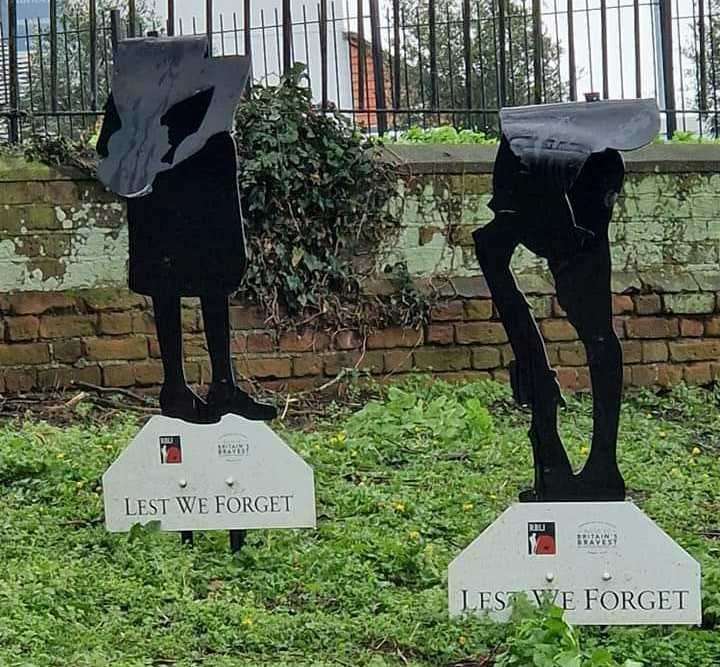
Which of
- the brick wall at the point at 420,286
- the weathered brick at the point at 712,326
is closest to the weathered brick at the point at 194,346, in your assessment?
the brick wall at the point at 420,286

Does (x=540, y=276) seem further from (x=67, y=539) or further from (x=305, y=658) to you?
(x=305, y=658)

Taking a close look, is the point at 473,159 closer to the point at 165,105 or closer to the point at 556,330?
the point at 556,330

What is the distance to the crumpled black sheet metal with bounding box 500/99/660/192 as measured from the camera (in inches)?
115

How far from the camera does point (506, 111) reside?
3.09 metres

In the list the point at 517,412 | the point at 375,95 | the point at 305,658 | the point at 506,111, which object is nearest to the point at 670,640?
the point at 305,658

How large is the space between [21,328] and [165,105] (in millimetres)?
2821

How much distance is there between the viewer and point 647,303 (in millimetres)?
6637

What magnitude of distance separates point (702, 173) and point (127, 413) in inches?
138

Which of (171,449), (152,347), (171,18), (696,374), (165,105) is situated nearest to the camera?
(165,105)

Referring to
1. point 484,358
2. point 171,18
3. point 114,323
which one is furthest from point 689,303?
point 171,18

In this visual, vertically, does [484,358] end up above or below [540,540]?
above

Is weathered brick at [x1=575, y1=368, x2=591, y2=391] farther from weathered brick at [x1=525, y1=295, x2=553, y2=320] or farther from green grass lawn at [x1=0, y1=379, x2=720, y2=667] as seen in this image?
green grass lawn at [x1=0, y1=379, x2=720, y2=667]

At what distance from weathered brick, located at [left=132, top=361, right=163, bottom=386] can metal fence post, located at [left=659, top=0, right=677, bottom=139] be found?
3.42 metres

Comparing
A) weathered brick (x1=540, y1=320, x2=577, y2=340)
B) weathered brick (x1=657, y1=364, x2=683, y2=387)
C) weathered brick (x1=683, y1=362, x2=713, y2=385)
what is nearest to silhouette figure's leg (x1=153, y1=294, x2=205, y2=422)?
weathered brick (x1=540, y1=320, x2=577, y2=340)
